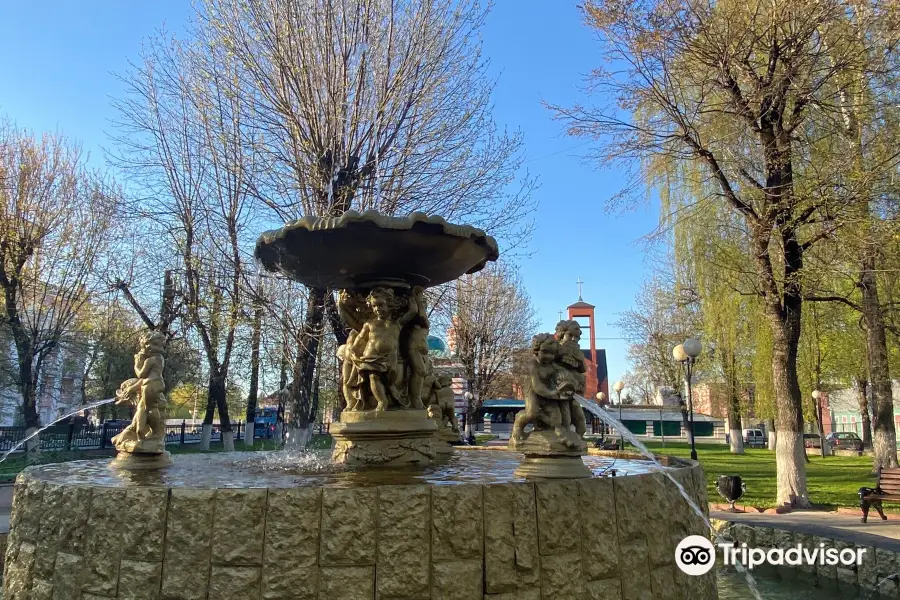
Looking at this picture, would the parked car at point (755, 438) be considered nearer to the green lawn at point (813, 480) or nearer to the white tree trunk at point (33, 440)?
the green lawn at point (813, 480)

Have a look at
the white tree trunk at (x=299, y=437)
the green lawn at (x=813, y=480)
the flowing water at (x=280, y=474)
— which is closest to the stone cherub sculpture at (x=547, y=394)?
the flowing water at (x=280, y=474)

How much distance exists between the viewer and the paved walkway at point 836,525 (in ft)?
23.8

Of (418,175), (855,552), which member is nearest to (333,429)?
(855,552)

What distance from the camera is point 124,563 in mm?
3523

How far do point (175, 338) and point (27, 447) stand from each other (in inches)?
222

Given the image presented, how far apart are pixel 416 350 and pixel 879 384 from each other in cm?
1552

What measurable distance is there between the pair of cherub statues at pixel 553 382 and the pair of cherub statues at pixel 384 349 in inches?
70.8

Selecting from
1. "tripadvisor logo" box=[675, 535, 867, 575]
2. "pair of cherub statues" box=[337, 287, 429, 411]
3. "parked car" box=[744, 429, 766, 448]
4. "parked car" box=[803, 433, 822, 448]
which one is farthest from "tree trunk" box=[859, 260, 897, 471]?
"parked car" box=[744, 429, 766, 448]

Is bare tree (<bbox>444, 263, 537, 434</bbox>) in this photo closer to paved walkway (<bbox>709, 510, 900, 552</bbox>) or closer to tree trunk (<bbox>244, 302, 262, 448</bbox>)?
tree trunk (<bbox>244, 302, 262, 448</bbox>)

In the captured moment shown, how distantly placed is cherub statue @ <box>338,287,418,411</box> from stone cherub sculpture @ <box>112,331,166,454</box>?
1863 mm

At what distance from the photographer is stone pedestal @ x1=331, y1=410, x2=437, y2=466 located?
19.3 feet

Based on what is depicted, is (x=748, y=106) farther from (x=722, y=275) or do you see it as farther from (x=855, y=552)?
(x=855, y=552)

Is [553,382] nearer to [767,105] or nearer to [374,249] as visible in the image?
[374,249]

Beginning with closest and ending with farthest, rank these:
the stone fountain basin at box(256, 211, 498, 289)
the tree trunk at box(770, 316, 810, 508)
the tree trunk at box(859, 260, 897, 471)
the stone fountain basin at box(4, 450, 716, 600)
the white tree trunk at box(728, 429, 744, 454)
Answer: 1. the stone fountain basin at box(4, 450, 716, 600)
2. the stone fountain basin at box(256, 211, 498, 289)
3. the tree trunk at box(770, 316, 810, 508)
4. the tree trunk at box(859, 260, 897, 471)
5. the white tree trunk at box(728, 429, 744, 454)
